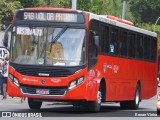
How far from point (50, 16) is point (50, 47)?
1.06 metres

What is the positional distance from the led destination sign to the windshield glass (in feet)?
1.09

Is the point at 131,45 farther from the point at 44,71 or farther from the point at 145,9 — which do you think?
the point at 145,9

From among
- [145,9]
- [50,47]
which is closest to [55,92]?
[50,47]

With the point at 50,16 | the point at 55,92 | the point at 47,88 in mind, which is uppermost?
the point at 50,16

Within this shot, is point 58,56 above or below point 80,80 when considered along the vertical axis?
above

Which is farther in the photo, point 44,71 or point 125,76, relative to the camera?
point 125,76

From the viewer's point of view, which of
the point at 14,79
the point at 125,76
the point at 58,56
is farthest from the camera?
the point at 125,76

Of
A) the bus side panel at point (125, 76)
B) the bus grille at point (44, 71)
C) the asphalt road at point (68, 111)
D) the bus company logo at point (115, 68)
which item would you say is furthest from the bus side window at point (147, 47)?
the bus grille at point (44, 71)

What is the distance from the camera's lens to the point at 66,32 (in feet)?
66.9

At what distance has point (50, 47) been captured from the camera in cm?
2030

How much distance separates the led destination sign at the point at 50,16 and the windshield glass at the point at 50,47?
1.09 feet

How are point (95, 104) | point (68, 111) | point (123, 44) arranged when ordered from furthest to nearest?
point (123, 44), point (68, 111), point (95, 104)

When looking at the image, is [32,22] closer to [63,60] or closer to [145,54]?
[63,60]

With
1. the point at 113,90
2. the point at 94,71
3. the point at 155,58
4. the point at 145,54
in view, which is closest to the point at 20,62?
the point at 94,71
